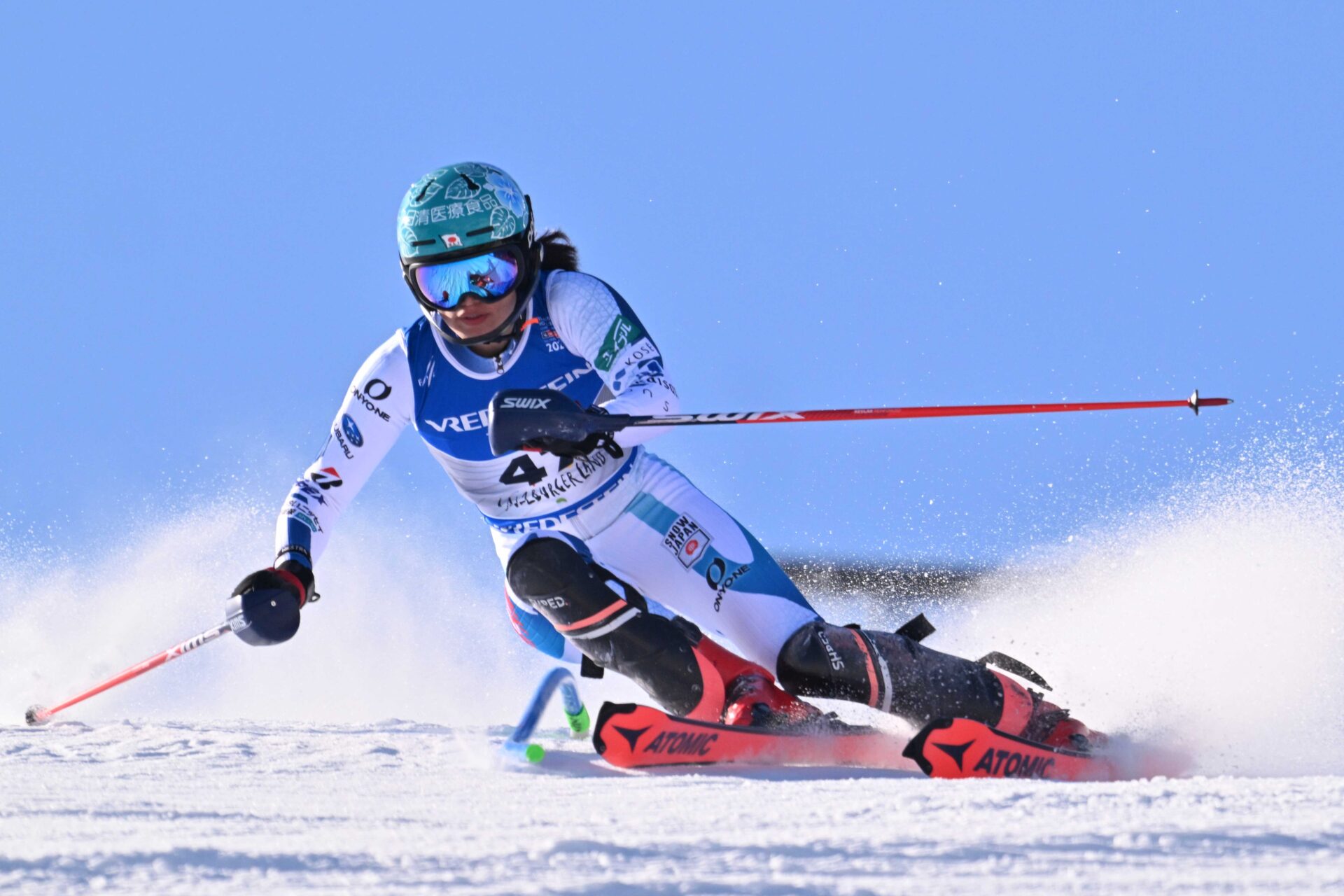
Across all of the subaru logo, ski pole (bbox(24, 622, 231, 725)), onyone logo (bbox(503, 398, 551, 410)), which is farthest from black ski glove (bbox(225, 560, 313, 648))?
onyone logo (bbox(503, 398, 551, 410))

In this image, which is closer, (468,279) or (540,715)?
(540,715)

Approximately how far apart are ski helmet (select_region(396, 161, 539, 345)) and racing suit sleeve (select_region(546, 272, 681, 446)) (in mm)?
123

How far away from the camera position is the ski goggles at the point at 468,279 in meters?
4.29

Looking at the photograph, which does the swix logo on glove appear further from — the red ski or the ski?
the red ski

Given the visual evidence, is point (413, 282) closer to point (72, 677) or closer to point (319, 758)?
point (319, 758)

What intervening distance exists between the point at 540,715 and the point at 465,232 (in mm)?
1459

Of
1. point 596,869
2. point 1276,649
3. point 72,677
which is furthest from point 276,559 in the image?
point 1276,649

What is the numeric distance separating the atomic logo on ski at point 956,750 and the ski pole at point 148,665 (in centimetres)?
215

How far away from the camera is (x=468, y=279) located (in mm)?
4285

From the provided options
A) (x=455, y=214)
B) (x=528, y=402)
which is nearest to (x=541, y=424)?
(x=528, y=402)

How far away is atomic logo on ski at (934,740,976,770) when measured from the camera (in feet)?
11.2

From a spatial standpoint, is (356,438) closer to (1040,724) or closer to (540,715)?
(540,715)

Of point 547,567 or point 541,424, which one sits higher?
point 541,424

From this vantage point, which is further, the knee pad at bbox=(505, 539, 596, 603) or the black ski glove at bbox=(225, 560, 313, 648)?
the black ski glove at bbox=(225, 560, 313, 648)
